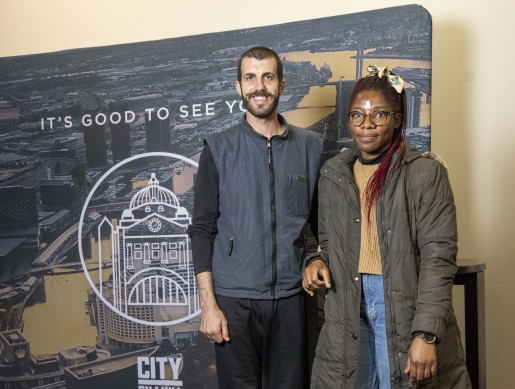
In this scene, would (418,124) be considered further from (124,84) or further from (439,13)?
(124,84)

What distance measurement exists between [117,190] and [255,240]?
1140 millimetres

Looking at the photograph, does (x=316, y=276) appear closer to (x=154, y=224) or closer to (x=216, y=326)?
(x=216, y=326)

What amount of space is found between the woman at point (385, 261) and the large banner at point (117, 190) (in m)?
0.79

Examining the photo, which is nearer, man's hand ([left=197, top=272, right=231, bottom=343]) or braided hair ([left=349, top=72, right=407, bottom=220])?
braided hair ([left=349, top=72, right=407, bottom=220])

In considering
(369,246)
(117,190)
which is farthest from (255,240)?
(117,190)

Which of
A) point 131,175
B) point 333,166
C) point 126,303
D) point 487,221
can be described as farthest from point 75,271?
point 487,221

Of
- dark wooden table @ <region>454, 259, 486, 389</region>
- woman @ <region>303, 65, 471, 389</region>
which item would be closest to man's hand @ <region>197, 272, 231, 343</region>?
woman @ <region>303, 65, 471, 389</region>

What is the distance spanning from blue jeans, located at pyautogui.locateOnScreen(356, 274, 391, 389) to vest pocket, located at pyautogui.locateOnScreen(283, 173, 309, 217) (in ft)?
1.28

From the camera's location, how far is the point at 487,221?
2.73 meters

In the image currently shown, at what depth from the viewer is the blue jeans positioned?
1619mm

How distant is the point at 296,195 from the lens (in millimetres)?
1960

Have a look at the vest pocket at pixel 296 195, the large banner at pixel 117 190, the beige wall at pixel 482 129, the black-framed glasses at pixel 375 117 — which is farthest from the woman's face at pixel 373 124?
the beige wall at pixel 482 129

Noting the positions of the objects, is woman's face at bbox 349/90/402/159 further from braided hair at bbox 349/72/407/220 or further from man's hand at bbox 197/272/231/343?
man's hand at bbox 197/272/231/343

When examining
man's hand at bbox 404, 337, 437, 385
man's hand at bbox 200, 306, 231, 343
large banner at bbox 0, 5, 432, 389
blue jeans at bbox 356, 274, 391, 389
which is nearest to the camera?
man's hand at bbox 404, 337, 437, 385
